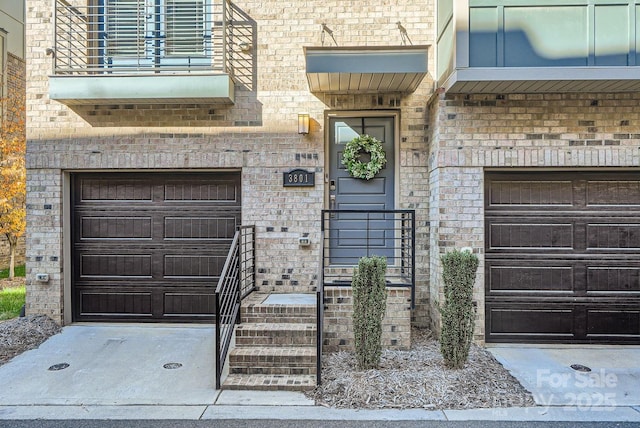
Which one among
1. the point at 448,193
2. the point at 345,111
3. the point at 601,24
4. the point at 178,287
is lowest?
the point at 178,287

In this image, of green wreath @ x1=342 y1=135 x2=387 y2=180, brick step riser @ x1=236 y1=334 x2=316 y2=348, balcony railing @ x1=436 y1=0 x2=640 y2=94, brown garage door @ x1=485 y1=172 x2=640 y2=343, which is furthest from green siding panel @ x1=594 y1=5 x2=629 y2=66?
brick step riser @ x1=236 y1=334 x2=316 y2=348

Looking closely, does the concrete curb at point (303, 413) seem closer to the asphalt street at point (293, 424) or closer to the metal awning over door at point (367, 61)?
the asphalt street at point (293, 424)

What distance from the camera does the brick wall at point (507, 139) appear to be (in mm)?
5301

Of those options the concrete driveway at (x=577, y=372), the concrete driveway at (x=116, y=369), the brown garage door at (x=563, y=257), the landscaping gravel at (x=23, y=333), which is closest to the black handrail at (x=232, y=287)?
the concrete driveway at (x=116, y=369)

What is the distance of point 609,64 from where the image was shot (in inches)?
190

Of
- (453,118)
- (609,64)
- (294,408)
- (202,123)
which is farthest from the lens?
(202,123)

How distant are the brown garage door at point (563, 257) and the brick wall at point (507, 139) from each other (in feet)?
0.86

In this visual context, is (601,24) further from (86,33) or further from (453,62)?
(86,33)

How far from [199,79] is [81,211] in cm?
269

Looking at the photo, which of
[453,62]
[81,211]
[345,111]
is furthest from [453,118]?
[81,211]

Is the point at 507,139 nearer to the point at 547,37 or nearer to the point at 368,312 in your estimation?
the point at 547,37

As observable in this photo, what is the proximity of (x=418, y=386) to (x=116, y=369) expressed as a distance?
10.7 ft

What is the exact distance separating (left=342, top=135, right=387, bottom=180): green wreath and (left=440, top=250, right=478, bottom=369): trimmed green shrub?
2011 mm

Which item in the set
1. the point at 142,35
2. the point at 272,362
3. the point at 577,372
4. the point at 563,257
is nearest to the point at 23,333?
the point at 272,362
